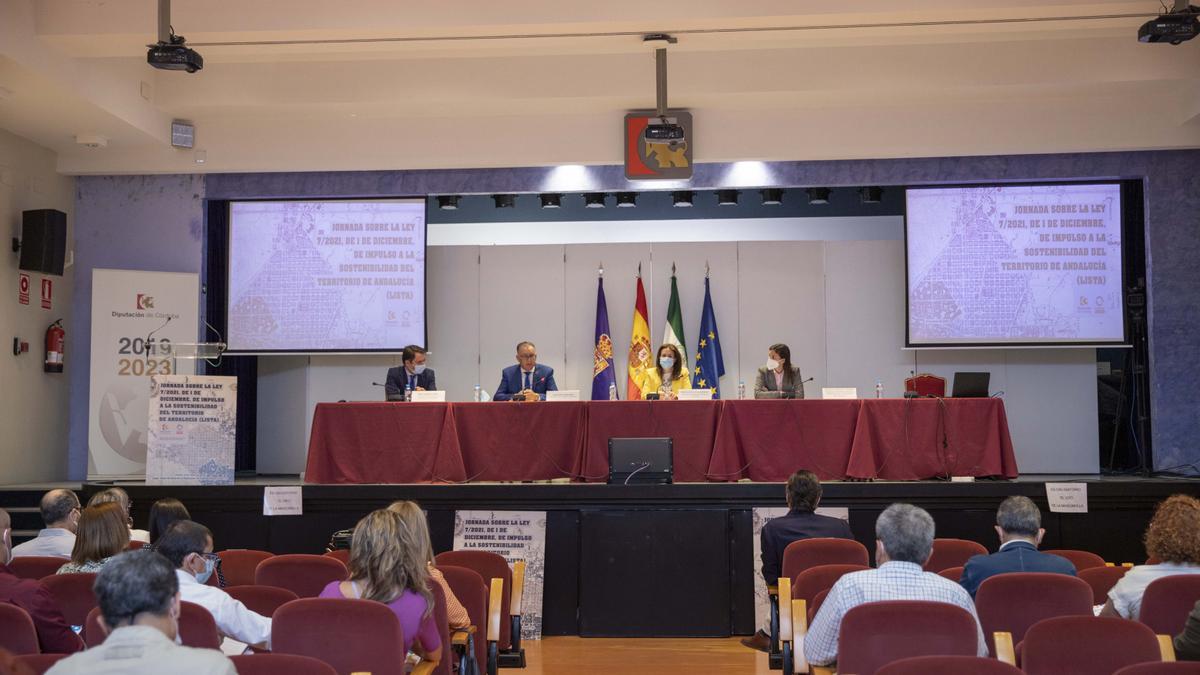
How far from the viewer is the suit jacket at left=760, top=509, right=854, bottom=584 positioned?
5.81 m

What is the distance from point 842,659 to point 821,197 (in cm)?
787

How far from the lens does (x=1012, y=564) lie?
430cm

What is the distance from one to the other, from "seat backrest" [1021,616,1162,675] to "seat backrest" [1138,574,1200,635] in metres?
0.67

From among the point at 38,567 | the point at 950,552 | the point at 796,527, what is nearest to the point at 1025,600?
the point at 950,552

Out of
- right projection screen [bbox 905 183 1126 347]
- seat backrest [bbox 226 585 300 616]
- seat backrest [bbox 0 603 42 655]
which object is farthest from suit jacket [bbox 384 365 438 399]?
seat backrest [bbox 0 603 42 655]

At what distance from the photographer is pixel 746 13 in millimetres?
7457

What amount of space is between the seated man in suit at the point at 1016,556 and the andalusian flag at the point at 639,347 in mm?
6256

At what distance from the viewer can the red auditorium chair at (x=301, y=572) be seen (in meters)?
4.60

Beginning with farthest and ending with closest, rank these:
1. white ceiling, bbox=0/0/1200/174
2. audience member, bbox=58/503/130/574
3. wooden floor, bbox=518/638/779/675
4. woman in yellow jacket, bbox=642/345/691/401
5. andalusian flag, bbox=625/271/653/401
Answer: andalusian flag, bbox=625/271/653/401 < woman in yellow jacket, bbox=642/345/691/401 < white ceiling, bbox=0/0/1200/174 < wooden floor, bbox=518/638/779/675 < audience member, bbox=58/503/130/574

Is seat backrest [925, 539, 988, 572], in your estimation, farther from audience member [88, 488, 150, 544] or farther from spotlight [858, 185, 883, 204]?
spotlight [858, 185, 883, 204]

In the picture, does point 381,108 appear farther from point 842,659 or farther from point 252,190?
point 842,659

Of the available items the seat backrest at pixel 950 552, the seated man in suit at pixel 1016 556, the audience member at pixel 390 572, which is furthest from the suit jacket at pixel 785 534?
the audience member at pixel 390 572

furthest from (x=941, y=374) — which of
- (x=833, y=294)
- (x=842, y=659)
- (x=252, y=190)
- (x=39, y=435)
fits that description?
(x=39, y=435)

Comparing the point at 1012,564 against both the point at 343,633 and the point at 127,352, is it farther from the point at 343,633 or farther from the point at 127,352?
the point at 127,352
